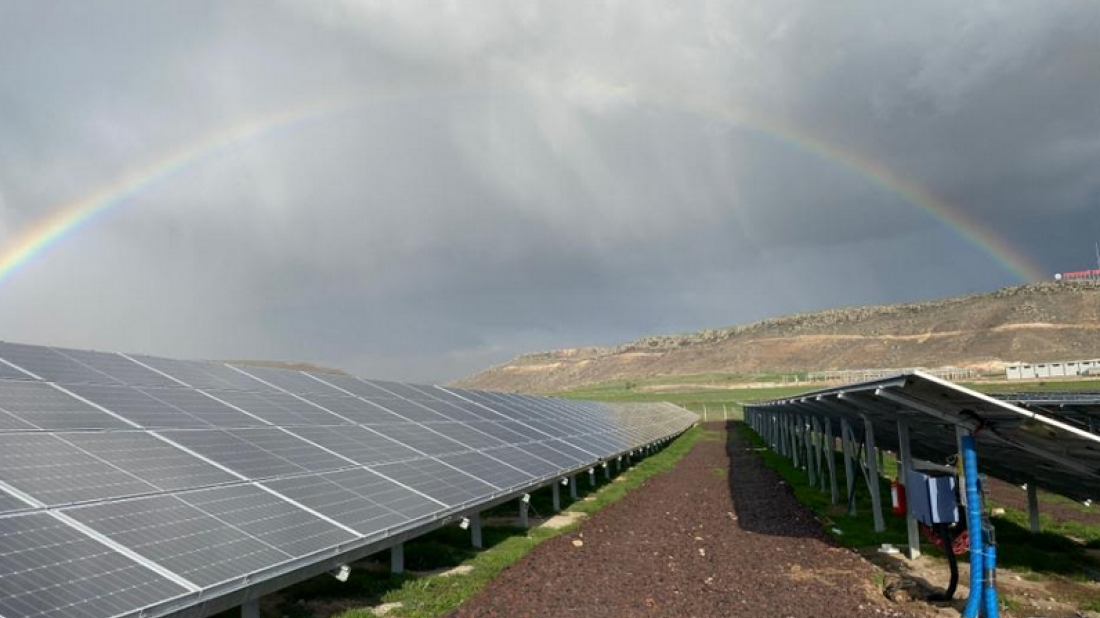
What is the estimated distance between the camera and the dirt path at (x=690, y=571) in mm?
10688

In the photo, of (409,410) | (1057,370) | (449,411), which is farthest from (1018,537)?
(1057,370)

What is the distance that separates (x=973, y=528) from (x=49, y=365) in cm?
1557

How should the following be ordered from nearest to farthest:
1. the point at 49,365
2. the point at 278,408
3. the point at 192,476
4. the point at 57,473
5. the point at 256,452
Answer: the point at 57,473, the point at 192,476, the point at 256,452, the point at 49,365, the point at 278,408

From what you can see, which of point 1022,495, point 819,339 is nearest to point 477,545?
point 1022,495

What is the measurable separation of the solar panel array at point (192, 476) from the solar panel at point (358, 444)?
58 mm

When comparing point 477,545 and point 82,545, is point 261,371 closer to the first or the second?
point 477,545

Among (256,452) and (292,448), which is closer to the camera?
(256,452)

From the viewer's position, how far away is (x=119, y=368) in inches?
564

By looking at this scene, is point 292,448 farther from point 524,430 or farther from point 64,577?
point 524,430

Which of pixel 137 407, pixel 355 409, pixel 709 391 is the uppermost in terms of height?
pixel 137 407

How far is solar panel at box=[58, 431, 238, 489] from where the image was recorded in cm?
923

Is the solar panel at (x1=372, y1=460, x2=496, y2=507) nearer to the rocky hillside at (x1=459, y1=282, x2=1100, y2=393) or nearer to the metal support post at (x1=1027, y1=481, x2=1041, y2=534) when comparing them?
the metal support post at (x1=1027, y1=481, x2=1041, y2=534)

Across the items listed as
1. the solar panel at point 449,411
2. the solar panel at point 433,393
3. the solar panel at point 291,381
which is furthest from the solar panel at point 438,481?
the solar panel at point 433,393

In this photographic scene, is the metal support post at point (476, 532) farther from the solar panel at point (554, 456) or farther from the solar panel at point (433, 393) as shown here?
the solar panel at point (433, 393)
